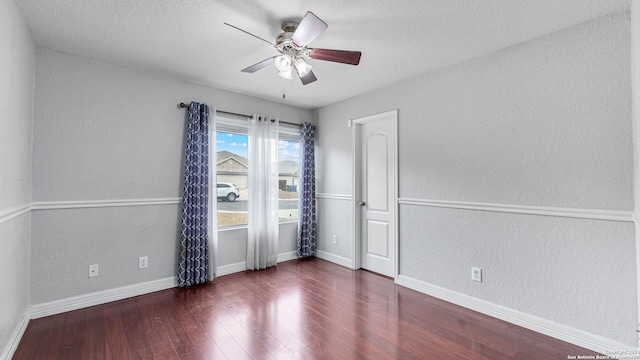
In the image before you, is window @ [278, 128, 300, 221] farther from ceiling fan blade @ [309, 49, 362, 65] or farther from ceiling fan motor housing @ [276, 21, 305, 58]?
ceiling fan blade @ [309, 49, 362, 65]

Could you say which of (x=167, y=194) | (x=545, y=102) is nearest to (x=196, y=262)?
(x=167, y=194)

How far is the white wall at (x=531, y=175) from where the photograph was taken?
2.08 meters

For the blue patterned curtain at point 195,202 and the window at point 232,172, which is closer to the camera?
the blue patterned curtain at point 195,202

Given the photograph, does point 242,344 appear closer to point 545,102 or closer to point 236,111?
point 236,111

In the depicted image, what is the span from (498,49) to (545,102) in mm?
656

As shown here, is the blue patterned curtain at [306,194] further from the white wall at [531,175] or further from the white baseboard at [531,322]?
the white baseboard at [531,322]

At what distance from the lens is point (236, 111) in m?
3.93

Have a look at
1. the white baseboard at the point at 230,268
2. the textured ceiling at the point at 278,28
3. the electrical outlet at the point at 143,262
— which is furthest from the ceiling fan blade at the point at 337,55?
the white baseboard at the point at 230,268

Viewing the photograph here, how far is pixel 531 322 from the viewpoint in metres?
2.43

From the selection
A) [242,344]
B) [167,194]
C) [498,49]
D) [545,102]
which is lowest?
[242,344]

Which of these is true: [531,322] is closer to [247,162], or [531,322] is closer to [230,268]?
[230,268]

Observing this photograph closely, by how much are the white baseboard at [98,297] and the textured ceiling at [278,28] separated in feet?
7.84

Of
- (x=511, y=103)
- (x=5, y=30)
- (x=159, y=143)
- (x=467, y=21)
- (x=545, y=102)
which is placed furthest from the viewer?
(x=159, y=143)

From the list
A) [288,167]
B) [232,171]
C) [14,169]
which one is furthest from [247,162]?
[14,169]
